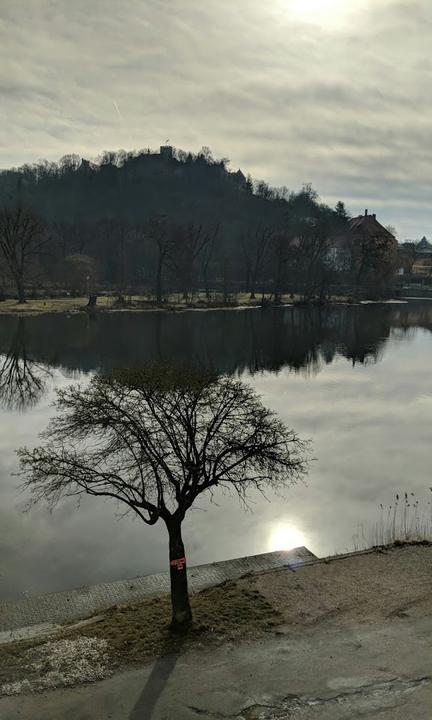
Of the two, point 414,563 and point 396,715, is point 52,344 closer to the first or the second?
point 414,563

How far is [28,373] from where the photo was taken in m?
43.4

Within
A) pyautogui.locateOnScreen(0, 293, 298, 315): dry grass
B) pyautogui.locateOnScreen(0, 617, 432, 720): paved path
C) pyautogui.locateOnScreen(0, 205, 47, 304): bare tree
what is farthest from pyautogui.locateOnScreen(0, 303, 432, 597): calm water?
pyautogui.locateOnScreen(0, 205, 47, 304): bare tree

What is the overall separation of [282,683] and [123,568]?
23.7 feet

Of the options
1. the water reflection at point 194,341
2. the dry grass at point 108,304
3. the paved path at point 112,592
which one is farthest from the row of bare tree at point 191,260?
the paved path at point 112,592

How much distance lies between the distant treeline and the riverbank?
81.8 metres

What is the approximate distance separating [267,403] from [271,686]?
82.4ft

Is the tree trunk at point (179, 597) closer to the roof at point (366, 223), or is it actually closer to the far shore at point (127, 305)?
the far shore at point (127, 305)

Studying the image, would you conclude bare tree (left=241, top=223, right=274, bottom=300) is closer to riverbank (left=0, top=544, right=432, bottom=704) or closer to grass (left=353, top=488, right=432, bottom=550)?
grass (left=353, top=488, right=432, bottom=550)

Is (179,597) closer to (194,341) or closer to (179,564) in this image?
(179,564)

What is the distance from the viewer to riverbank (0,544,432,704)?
1112 cm

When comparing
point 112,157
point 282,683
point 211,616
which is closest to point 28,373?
point 211,616

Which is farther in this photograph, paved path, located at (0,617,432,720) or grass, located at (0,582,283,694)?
grass, located at (0,582,283,694)

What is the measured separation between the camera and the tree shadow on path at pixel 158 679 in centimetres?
970

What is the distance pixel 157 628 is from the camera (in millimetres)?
12578
